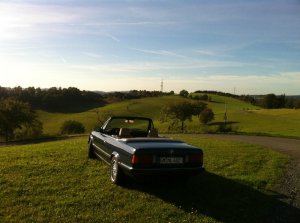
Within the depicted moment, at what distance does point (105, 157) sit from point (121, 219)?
3.37 m

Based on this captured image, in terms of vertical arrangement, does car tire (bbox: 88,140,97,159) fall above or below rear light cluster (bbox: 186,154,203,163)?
below

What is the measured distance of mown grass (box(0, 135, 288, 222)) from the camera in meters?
6.21

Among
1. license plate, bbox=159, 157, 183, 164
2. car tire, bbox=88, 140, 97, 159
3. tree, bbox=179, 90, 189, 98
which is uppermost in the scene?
tree, bbox=179, 90, 189, 98

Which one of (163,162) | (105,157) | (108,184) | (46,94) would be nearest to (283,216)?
(163,162)

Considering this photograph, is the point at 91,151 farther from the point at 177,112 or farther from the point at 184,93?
the point at 184,93

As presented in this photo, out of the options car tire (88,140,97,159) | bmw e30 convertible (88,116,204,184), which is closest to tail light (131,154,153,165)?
bmw e30 convertible (88,116,204,184)

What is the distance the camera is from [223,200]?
7.34 metres

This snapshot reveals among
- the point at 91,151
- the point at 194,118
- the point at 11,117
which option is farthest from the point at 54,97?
the point at 91,151

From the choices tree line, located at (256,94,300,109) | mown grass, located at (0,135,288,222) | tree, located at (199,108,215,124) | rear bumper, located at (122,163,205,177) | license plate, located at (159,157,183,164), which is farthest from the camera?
tree line, located at (256,94,300,109)

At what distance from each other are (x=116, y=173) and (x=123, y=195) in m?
0.76

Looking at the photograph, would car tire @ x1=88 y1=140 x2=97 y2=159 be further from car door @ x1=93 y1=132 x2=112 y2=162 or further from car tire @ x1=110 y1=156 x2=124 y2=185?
car tire @ x1=110 y1=156 x2=124 y2=185

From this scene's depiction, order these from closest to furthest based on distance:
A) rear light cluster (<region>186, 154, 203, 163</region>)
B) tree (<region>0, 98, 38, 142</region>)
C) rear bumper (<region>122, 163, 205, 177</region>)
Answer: rear bumper (<region>122, 163, 205, 177</region>), rear light cluster (<region>186, 154, 203, 163</region>), tree (<region>0, 98, 38, 142</region>)

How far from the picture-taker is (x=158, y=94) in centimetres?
12862

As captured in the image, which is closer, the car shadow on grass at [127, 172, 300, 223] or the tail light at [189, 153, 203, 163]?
the car shadow on grass at [127, 172, 300, 223]
